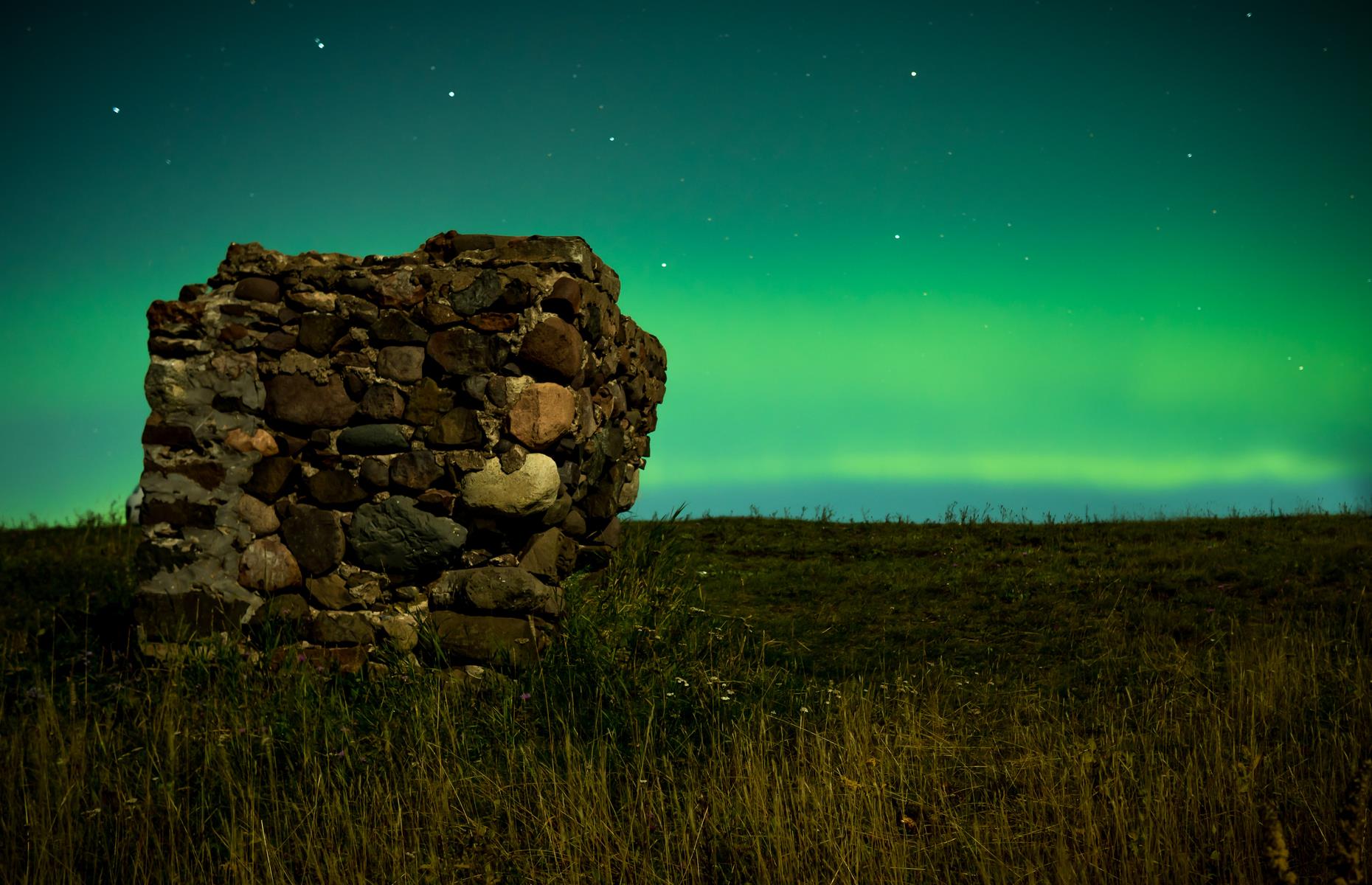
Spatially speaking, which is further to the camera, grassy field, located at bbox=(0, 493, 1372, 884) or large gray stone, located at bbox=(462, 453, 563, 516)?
large gray stone, located at bbox=(462, 453, 563, 516)

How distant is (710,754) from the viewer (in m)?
3.64

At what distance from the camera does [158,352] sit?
500cm

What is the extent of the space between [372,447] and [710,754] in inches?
100

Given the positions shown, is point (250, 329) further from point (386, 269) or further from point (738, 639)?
point (738, 639)

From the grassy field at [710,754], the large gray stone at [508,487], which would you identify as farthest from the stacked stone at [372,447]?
the grassy field at [710,754]

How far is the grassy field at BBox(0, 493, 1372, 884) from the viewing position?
2893 mm

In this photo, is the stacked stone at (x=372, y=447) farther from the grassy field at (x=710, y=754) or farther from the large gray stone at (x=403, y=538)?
the grassy field at (x=710, y=754)

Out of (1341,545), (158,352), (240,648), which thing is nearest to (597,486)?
(240,648)

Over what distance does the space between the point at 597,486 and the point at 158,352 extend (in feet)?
9.08

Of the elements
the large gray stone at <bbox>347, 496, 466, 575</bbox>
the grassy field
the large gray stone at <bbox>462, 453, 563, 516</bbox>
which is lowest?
the grassy field

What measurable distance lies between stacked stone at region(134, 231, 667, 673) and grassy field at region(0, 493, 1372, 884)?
0.32 metres

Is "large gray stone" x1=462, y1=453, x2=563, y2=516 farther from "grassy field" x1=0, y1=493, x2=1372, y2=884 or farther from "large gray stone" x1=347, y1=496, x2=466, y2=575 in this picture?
"grassy field" x1=0, y1=493, x2=1372, y2=884

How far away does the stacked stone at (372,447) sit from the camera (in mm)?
4605

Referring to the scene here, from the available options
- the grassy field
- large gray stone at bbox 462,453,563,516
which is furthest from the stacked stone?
the grassy field
